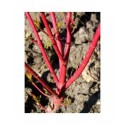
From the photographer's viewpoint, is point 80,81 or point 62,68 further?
point 80,81

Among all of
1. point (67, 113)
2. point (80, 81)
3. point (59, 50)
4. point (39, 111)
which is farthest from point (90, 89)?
point (59, 50)

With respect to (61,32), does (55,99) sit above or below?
below

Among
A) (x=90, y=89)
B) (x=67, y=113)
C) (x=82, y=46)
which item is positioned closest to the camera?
(x=67, y=113)

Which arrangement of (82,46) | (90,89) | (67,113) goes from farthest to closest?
(82,46), (90,89), (67,113)

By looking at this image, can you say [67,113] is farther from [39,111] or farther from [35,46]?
[35,46]

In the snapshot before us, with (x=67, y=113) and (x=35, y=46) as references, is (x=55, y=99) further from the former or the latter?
(x=35, y=46)

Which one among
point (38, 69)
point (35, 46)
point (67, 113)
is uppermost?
point (35, 46)

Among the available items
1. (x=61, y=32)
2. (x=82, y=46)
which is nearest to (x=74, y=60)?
(x=82, y=46)
